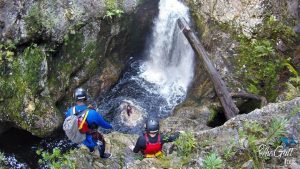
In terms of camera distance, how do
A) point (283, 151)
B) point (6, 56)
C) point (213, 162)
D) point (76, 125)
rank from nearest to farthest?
point (213, 162) → point (283, 151) → point (76, 125) → point (6, 56)

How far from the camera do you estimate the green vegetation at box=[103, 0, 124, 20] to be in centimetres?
1295

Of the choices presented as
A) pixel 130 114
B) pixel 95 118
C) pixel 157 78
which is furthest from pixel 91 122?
pixel 157 78

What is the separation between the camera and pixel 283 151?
5293 mm

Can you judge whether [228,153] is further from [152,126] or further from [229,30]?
[229,30]

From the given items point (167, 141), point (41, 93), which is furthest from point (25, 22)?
point (167, 141)

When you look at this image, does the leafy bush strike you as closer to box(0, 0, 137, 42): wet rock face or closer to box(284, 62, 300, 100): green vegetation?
box(284, 62, 300, 100): green vegetation

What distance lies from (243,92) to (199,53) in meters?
1.95

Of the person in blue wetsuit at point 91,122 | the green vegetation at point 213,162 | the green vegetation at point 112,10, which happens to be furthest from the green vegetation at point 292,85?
the green vegetation at point 112,10

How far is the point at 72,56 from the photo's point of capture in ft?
41.6

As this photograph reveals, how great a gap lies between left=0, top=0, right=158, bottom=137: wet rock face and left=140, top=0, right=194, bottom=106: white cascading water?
1.27 m

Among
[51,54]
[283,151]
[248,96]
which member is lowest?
[248,96]

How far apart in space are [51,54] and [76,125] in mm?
5591

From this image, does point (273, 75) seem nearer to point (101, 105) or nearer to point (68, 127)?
point (101, 105)

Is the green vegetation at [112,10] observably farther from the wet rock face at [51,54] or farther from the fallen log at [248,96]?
the fallen log at [248,96]
